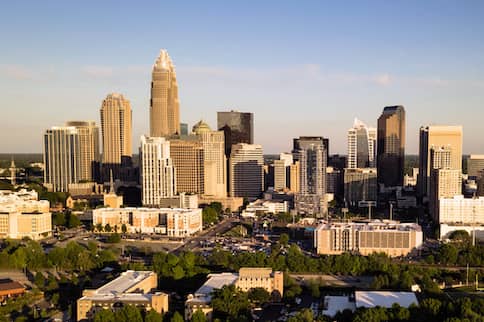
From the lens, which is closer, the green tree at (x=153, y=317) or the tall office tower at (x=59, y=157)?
the green tree at (x=153, y=317)

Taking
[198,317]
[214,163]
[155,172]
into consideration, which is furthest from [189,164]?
Answer: [198,317]

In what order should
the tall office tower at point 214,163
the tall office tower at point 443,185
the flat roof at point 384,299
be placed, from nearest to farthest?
the flat roof at point 384,299 < the tall office tower at point 443,185 < the tall office tower at point 214,163

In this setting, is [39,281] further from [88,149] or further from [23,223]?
[88,149]

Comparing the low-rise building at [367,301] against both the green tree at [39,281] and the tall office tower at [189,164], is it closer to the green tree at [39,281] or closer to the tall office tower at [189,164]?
the green tree at [39,281]

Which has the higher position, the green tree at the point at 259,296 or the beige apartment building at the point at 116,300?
the beige apartment building at the point at 116,300

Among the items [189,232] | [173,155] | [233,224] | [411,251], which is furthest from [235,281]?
[173,155]

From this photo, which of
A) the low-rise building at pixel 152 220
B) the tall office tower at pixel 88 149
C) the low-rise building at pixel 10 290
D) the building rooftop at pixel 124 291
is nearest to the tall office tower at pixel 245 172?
the tall office tower at pixel 88 149
